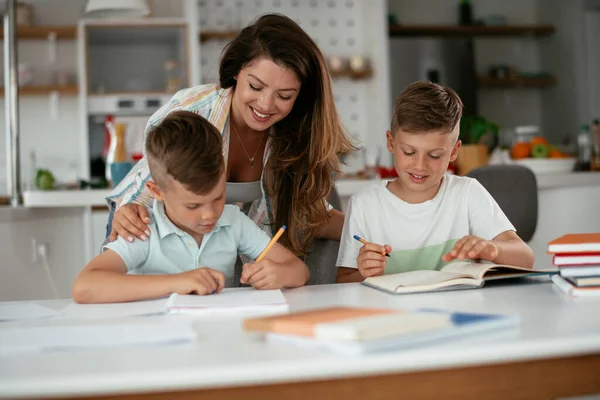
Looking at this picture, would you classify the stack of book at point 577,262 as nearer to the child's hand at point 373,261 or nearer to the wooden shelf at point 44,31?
the child's hand at point 373,261

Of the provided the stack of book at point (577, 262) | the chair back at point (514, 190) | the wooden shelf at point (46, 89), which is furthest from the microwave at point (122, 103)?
the stack of book at point (577, 262)

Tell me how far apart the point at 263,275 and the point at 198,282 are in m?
0.14

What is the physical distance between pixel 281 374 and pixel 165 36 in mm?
5123

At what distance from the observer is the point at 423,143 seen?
171 cm

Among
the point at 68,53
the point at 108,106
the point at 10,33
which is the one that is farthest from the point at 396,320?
the point at 68,53

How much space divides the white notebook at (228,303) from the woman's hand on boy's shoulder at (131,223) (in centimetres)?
29

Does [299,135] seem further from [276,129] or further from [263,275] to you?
[263,275]

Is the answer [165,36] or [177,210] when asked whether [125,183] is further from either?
[165,36]

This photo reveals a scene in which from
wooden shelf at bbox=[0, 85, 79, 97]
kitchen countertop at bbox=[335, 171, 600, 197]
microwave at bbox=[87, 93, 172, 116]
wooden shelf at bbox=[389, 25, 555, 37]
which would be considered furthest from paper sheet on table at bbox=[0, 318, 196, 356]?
wooden shelf at bbox=[389, 25, 555, 37]

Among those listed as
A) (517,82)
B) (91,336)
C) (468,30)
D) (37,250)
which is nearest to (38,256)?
(37,250)

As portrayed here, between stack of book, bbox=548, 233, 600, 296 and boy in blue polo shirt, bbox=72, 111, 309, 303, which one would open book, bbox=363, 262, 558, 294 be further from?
boy in blue polo shirt, bbox=72, 111, 309, 303

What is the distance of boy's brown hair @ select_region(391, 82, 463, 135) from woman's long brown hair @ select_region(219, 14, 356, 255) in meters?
0.18

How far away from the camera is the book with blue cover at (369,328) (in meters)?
0.77

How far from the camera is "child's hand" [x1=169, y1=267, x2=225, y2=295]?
124 cm
